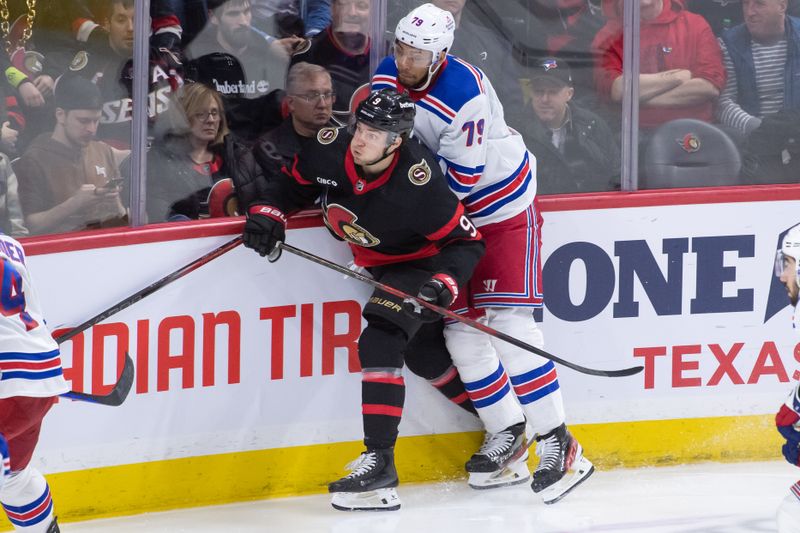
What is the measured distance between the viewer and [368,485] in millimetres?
3883

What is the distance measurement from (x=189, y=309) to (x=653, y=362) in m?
1.52

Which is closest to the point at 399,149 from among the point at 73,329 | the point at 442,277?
the point at 442,277

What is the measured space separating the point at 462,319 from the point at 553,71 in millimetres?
877

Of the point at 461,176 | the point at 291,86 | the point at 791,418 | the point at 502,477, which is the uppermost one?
the point at 291,86

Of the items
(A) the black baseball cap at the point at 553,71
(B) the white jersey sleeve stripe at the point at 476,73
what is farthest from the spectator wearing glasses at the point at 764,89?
(B) the white jersey sleeve stripe at the point at 476,73

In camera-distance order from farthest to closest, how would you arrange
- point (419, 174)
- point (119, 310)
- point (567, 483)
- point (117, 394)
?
point (567, 483), point (419, 174), point (119, 310), point (117, 394)

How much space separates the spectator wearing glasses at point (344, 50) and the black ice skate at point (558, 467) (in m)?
1.12

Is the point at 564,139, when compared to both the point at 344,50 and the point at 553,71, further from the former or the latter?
the point at 344,50

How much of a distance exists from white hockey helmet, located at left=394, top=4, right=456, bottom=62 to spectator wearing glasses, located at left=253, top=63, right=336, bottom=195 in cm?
34

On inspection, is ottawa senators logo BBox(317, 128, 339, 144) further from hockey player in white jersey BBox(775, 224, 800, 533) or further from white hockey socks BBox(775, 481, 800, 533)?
white hockey socks BBox(775, 481, 800, 533)

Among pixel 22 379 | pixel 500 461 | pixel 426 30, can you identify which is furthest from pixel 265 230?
pixel 500 461

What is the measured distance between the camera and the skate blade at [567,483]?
4141mm

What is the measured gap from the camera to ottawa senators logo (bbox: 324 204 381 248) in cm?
388

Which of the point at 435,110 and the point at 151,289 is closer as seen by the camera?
the point at 151,289
